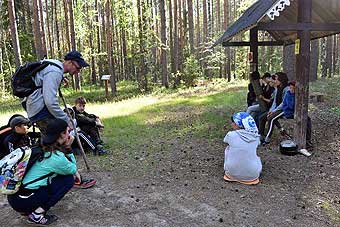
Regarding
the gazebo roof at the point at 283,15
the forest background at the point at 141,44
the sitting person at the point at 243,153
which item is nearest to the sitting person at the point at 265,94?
the gazebo roof at the point at 283,15

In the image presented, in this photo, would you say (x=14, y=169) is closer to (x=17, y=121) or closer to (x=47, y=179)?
(x=47, y=179)

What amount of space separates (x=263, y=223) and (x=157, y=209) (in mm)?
1329

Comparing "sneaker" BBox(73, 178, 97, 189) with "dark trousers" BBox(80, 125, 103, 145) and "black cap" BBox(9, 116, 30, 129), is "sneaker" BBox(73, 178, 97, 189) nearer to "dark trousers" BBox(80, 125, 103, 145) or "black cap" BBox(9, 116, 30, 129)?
"black cap" BBox(9, 116, 30, 129)

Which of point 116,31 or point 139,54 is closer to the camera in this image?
point 139,54

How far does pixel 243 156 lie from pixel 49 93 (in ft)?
9.60

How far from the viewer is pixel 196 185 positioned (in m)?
5.39

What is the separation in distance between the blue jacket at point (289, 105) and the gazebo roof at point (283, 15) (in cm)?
136

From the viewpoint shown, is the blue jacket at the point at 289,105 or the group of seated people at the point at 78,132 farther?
the blue jacket at the point at 289,105

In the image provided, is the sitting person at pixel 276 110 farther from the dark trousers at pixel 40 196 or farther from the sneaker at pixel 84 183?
the dark trousers at pixel 40 196

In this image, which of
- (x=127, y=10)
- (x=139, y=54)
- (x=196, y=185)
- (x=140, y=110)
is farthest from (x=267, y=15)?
(x=127, y=10)

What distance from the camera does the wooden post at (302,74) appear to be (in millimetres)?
6469

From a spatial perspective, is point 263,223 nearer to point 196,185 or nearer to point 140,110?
point 196,185

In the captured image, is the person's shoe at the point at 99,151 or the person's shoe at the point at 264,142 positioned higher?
the person's shoe at the point at 99,151

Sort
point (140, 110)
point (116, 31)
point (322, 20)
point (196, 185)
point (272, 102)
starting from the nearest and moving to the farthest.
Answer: point (196, 185) → point (272, 102) → point (322, 20) → point (140, 110) → point (116, 31)
